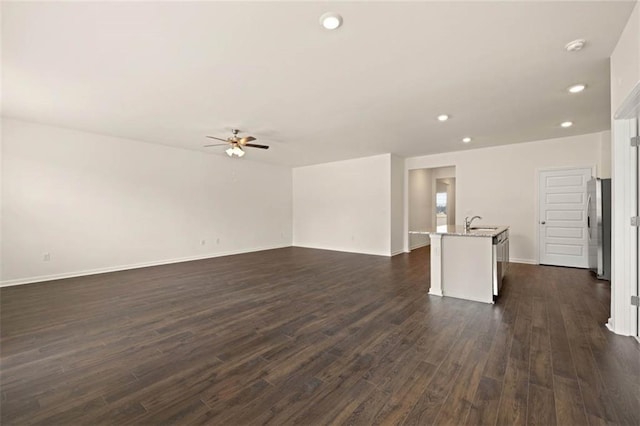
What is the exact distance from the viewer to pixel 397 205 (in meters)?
7.73

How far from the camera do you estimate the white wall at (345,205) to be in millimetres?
7594

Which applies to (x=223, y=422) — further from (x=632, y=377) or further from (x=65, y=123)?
(x=65, y=123)

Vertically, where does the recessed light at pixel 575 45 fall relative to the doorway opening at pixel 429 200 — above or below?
above

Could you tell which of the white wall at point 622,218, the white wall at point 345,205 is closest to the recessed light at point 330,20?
the white wall at point 622,218

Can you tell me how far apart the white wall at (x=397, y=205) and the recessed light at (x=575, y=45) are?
16.1 feet

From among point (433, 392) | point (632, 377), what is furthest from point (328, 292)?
point (632, 377)

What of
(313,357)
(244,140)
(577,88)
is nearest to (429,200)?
(577,88)

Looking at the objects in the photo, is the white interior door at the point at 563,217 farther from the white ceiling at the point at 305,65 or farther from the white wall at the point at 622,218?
the white wall at the point at 622,218

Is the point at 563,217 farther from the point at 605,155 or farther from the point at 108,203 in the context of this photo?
Answer: the point at 108,203

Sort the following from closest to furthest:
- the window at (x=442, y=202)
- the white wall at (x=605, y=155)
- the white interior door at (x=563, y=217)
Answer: the white wall at (x=605, y=155)
the white interior door at (x=563, y=217)
the window at (x=442, y=202)

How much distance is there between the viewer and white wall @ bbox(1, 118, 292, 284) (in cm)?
475

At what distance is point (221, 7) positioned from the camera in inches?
80.2

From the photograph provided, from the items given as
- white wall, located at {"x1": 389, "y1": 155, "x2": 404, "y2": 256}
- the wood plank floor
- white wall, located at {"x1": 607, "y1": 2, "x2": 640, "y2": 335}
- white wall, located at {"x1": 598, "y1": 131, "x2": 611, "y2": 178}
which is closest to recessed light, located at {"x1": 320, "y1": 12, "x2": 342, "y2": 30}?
white wall, located at {"x1": 607, "y1": 2, "x2": 640, "y2": 335}

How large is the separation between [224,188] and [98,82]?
15.1 feet
